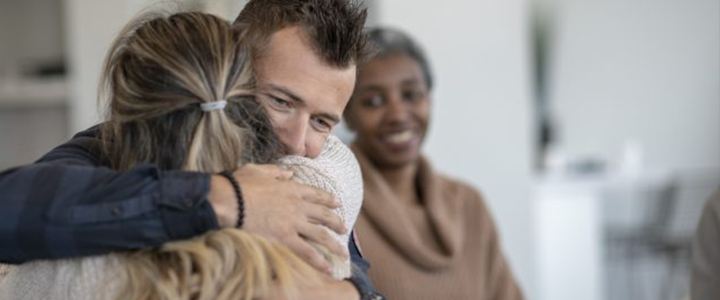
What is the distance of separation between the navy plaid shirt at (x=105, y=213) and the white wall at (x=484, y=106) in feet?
8.62

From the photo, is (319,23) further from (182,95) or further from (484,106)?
(484,106)

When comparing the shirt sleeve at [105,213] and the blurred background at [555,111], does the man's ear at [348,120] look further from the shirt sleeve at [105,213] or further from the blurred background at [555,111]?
the shirt sleeve at [105,213]

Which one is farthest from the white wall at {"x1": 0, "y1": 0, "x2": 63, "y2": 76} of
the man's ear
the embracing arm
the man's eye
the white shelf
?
the embracing arm

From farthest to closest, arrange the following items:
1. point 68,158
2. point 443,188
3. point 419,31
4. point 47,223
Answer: point 419,31
point 443,188
point 68,158
point 47,223

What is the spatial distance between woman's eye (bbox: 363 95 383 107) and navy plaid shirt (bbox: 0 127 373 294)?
1447 millimetres

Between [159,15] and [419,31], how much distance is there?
2469 mm

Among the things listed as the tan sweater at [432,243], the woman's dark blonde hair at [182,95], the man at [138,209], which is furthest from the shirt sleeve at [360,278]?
the tan sweater at [432,243]

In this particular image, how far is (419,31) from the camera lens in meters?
3.67

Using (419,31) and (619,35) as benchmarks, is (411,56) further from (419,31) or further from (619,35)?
(619,35)

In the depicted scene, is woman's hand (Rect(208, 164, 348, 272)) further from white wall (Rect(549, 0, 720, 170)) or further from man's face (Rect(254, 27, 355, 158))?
white wall (Rect(549, 0, 720, 170))

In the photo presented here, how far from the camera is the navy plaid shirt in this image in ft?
3.51

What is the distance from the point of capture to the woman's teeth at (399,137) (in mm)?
2506

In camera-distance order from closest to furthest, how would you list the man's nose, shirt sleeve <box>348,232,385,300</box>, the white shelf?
shirt sleeve <box>348,232,385,300</box> → the man's nose → the white shelf

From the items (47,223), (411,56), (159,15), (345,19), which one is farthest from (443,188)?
(47,223)
